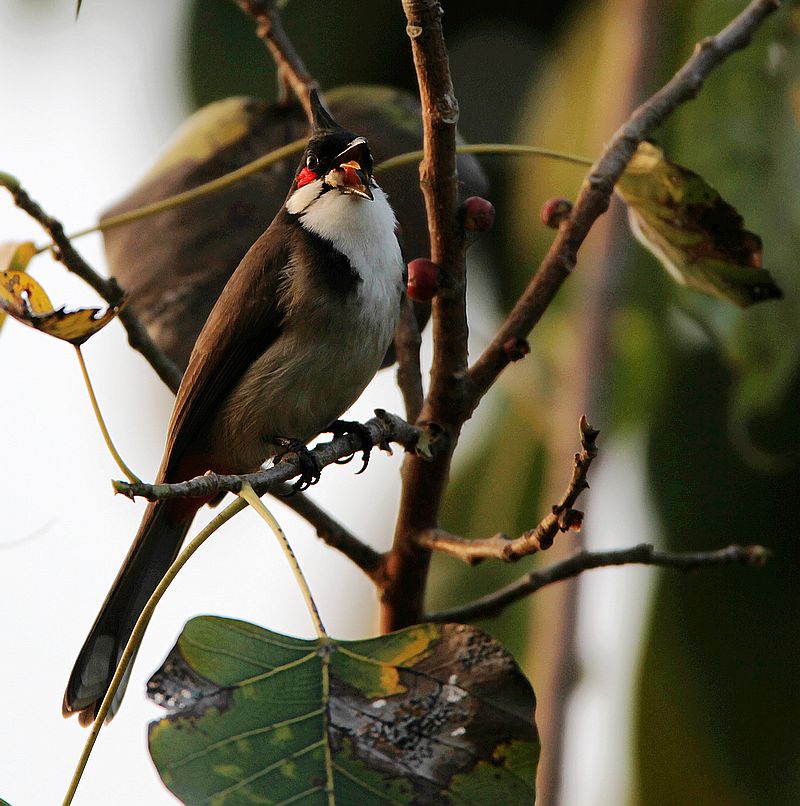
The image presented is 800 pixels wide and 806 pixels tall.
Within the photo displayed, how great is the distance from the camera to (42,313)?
5.51 feet

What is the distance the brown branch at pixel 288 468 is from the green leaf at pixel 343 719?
18 cm

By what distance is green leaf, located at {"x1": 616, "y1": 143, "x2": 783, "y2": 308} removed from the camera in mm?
2184

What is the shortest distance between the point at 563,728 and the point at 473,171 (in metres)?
1.21

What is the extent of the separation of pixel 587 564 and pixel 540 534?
0.78ft

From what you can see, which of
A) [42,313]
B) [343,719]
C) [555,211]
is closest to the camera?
[343,719]

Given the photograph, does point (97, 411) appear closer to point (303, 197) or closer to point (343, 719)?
point (343, 719)

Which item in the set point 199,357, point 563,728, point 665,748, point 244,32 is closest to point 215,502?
point 199,357

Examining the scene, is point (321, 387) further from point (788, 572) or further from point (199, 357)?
point (788, 572)

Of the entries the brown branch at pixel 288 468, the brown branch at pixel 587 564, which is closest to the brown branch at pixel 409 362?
the brown branch at pixel 288 468

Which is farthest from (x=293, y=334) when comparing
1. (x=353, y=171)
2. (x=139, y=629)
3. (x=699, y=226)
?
(x=139, y=629)

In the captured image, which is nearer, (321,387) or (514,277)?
(321,387)

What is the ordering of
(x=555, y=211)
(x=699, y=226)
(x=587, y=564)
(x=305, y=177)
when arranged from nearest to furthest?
(x=587, y=564) → (x=555, y=211) → (x=699, y=226) → (x=305, y=177)

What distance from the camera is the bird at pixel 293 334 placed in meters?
2.52

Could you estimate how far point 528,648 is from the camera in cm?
339
